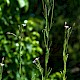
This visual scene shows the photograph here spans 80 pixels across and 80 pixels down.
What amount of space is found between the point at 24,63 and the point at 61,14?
2.52ft

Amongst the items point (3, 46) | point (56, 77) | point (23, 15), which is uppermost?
point (23, 15)

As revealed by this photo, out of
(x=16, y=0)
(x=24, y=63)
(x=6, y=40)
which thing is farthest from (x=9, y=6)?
(x=24, y=63)

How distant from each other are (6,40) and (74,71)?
0.91m

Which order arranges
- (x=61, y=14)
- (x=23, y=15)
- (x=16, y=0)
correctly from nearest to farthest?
1. (x=16, y=0)
2. (x=23, y=15)
3. (x=61, y=14)

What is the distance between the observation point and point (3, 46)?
325cm

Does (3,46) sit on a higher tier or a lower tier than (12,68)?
higher

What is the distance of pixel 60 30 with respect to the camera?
3840mm

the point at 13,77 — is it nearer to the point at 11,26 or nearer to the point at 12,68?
the point at 12,68

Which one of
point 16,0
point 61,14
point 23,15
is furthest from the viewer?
point 61,14

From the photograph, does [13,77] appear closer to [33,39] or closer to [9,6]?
[33,39]

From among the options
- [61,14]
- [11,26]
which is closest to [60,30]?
[61,14]

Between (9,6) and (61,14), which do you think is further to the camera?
(61,14)

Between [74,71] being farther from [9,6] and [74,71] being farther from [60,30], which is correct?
[9,6]

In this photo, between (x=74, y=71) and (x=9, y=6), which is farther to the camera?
(x=74, y=71)
